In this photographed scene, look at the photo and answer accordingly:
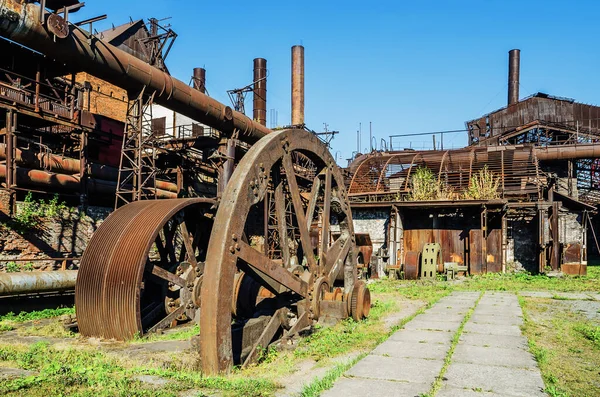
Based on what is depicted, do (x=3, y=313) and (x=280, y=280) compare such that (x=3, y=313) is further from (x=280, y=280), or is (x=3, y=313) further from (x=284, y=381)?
(x=284, y=381)


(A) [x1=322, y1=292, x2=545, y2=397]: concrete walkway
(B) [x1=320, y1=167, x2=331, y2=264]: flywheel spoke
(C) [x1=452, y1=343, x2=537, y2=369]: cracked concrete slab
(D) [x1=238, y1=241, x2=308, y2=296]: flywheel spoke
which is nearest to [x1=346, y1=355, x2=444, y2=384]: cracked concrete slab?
(A) [x1=322, y1=292, x2=545, y2=397]: concrete walkway

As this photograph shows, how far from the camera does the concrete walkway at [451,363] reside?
14.3ft

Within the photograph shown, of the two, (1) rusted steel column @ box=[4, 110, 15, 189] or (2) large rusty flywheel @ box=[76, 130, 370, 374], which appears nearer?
(2) large rusty flywheel @ box=[76, 130, 370, 374]

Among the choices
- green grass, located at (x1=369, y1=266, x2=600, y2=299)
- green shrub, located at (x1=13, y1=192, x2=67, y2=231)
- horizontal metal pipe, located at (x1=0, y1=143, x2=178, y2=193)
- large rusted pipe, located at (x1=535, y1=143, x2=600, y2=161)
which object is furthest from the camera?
large rusted pipe, located at (x1=535, y1=143, x2=600, y2=161)

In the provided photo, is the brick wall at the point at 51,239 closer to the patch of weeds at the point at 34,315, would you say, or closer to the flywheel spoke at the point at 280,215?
the patch of weeds at the point at 34,315

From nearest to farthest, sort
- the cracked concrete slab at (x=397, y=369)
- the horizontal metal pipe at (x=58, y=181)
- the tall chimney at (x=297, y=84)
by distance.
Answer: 1. the cracked concrete slab at (x=397, y=369)
2. the horizontal metal pipe at (x=58, y=181)
3. the tall chimney at (x=297, y=84)

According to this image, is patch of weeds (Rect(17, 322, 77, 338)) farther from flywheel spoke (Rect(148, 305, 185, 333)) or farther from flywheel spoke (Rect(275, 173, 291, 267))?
flywheel spoke (Rect(275, 173, 291, 267))

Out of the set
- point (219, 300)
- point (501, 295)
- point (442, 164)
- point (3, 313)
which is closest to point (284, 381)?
point (219, 300)

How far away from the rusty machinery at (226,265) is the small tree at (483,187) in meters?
12.7

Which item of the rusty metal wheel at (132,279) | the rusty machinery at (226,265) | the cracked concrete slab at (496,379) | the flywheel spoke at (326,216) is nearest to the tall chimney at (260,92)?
the rusty machinery at (226,265)

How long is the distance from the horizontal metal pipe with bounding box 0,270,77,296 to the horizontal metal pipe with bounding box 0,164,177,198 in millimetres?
4655

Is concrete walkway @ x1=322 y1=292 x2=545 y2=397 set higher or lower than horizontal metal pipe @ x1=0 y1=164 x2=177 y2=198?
lower

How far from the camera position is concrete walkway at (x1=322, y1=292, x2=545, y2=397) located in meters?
4.36

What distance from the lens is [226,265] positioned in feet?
16.1
